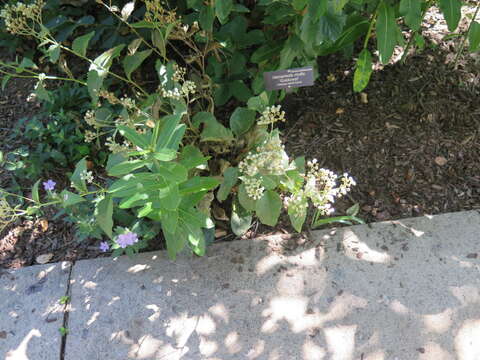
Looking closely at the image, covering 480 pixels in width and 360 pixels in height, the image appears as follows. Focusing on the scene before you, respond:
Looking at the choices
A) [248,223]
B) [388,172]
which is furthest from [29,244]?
[388,172]

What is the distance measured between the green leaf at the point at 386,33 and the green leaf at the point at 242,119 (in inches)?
28.1

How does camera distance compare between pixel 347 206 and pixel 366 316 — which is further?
pixel 347 206

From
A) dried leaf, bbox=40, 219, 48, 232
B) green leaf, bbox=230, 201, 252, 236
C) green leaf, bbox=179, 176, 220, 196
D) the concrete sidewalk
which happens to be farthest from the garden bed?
green leaf, bbox=179, 176, 220, 196

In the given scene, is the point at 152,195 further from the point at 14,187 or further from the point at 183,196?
the point at 14,187

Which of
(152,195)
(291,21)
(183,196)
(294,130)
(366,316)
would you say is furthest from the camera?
(294,130)

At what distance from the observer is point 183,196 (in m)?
2.05

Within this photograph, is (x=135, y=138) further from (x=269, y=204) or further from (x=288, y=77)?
(x=288, y=77)

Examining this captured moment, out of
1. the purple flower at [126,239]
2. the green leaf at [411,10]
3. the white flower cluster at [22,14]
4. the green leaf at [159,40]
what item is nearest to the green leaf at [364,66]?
the green leaf at [411,10]

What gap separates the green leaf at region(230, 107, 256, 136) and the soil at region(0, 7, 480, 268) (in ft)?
1.91

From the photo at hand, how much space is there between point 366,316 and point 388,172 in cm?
93

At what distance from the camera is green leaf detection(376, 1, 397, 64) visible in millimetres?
2268

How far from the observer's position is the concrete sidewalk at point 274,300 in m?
2.16

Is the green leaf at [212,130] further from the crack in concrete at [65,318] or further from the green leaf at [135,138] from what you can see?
the crack in concrete at [65,318]

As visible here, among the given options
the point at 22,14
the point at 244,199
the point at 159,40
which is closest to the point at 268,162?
the point at 244,199
